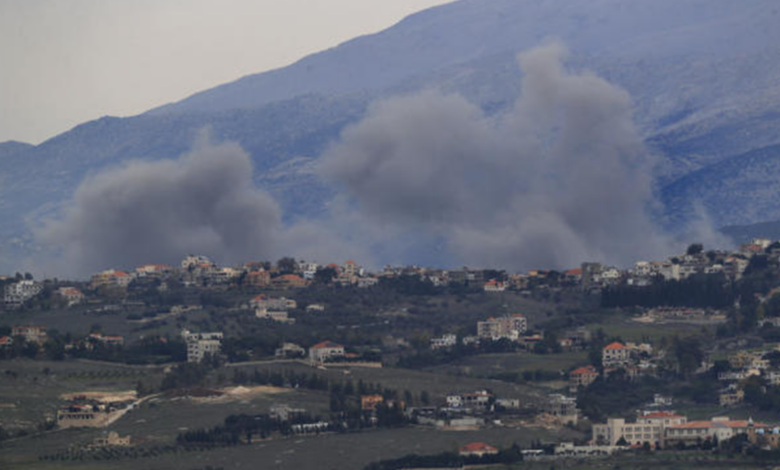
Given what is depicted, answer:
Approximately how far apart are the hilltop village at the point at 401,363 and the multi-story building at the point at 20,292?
0.68ft

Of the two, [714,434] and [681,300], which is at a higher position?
[681,300]

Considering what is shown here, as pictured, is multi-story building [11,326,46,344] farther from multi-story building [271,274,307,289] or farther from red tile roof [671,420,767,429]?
red tile roof [671,420,767,429]

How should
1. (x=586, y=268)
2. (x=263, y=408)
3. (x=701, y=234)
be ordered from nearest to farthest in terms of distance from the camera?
(x=263, y=408)
(x=586, y=268)
(x=701, y=234)

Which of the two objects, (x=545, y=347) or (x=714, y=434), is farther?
(x=545, y=347)

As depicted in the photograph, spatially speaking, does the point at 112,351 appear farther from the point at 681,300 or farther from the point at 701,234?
the point at 701,234

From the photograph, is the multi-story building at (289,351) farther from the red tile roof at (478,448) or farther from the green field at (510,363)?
the red tile roof at (478,448)

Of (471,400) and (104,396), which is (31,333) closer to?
(104,396)

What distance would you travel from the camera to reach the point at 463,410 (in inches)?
3935

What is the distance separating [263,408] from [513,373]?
17282mm

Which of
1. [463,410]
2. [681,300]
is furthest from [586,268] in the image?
[463,410]

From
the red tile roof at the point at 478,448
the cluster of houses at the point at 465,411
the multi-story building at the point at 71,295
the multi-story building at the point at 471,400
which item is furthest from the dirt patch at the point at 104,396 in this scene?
the multi-story building at the point at 71,295

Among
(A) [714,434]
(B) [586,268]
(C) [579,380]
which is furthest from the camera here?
(B) [586,268]

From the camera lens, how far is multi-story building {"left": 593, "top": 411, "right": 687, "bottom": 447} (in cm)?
9225

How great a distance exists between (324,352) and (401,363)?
3820 millimetres
